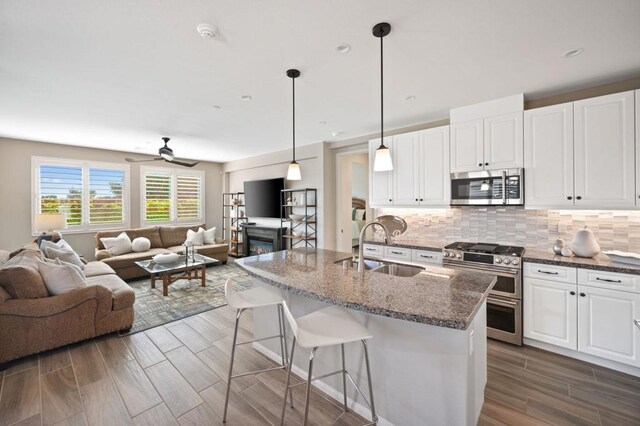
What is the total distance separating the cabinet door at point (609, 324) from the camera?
2.20 m

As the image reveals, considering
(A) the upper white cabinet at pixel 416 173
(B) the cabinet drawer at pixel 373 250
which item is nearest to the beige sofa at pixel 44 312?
(B) the cabinet drawer at pixel 373 250

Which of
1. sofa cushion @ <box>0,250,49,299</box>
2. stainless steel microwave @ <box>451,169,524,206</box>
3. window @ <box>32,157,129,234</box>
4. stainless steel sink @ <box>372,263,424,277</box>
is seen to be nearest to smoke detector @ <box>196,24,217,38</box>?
stainless steel sink @ <box>372,263,424,277</box>

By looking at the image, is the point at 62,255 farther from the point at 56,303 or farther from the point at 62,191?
the point at 62,191

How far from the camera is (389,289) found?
159 cm

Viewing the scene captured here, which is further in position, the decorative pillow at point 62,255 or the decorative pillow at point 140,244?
the decorative pillow at point 140,244

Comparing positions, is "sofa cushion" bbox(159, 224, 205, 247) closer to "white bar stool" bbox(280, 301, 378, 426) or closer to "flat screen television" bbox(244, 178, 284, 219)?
"flat screen television" bbox(244, 178, 284, 219)

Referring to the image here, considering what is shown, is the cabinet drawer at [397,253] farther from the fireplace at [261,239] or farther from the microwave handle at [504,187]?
the fireplace at [261,239]

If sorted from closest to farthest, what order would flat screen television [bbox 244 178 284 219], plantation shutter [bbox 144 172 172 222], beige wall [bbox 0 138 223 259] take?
beige wall [bbox 0 138 223 259]
flat screen television [bbox 244 178 284 219]
plantation shutter [bbox 144 172 172 222]

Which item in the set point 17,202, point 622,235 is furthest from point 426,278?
point 17,202

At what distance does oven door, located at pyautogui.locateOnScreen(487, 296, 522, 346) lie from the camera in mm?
2676

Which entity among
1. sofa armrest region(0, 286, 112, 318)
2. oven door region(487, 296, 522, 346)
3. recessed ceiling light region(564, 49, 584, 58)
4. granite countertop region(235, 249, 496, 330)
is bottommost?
oven door region(487, 296, 522, 346)

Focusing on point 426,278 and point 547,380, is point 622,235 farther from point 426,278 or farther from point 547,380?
point 426,278

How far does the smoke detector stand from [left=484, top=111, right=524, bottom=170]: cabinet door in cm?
294

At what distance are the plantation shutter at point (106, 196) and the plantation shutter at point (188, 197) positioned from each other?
1218mm
